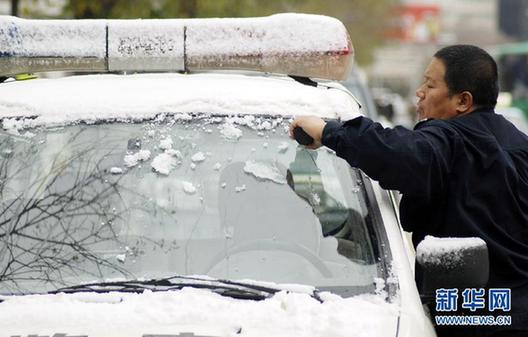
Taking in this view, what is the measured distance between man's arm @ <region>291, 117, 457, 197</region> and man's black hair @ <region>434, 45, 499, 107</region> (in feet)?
1.28

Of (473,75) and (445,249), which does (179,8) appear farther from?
(445,249)

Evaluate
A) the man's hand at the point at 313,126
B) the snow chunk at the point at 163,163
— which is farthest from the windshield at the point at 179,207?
the man's hand at the point at 313,126

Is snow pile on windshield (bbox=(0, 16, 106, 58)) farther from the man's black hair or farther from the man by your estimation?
the man's black hair

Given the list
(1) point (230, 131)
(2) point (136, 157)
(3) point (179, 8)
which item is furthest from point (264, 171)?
(3) point (179, 8)

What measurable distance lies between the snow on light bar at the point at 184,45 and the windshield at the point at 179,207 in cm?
38

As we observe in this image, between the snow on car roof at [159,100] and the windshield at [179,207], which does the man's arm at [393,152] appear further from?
the snow on car roof at [159,100]

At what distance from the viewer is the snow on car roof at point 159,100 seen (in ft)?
13.0

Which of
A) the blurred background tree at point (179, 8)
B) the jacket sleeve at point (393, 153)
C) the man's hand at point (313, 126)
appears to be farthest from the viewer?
the blurred background tree at point (179, 8)

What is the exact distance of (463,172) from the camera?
369 cm

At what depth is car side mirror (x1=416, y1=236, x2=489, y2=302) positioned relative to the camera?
3.38 metres

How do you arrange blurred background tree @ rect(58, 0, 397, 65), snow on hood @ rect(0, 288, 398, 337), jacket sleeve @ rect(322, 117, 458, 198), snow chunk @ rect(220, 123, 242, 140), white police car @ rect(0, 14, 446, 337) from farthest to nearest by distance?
blurred background tree @ rect(58, 0, 397, 65) < snow chunk @ rect(220, 123, 242, 140) < jacket sleeve @ rect(322, 117, 458, 198) < white police car @ rect(0, 14, 446, 337) < snow on hood @ rect(0, 288, 398, 337)

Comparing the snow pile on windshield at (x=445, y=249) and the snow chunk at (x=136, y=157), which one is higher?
the snow chunk at (x=136, y=157)

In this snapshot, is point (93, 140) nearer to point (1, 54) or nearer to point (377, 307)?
point (1, 54)

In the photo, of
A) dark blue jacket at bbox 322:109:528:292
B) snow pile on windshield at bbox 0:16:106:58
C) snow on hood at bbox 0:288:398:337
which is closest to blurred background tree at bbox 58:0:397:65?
snow pile on windshield at bbox 0:16:106:58
